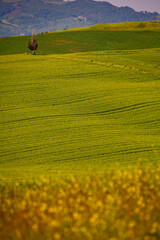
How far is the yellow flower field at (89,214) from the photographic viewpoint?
20.3 feet

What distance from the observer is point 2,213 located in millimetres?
7535

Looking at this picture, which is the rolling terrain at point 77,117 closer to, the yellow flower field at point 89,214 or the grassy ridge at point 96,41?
the yellow flower field at point 89,214

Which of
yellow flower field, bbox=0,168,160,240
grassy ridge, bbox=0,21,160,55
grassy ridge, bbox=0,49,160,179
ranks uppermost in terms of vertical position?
grassy ridge, bbox=0,21,160,55

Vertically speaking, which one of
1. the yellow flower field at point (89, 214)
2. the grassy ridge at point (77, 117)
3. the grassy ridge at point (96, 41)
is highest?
the grassy ridge at point (96, 41)

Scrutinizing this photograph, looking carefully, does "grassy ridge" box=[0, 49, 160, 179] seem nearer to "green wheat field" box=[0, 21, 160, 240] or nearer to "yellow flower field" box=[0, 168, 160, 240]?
"green wheat field" box=[0, 21, 160, 240]

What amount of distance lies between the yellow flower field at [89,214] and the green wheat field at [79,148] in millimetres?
28

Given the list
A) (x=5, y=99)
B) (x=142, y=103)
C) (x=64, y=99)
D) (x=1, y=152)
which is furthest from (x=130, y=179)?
(x=5, y=99)

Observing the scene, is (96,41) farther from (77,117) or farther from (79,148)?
(79,148)

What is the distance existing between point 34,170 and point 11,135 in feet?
17.3

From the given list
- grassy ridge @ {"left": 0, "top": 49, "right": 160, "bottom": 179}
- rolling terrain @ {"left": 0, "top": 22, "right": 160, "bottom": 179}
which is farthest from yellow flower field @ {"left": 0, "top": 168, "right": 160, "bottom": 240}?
grassy ridge @ {"left": 0, "top": 49, "right": 160, "bottom": 179}

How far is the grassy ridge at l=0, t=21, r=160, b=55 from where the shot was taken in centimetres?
6147

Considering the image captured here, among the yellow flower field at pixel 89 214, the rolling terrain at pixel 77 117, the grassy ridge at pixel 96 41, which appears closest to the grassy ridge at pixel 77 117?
the rolling terrain at pixel 77 117

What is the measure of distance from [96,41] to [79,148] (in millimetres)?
58266

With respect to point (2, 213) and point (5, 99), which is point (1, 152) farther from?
point (5, 99)
